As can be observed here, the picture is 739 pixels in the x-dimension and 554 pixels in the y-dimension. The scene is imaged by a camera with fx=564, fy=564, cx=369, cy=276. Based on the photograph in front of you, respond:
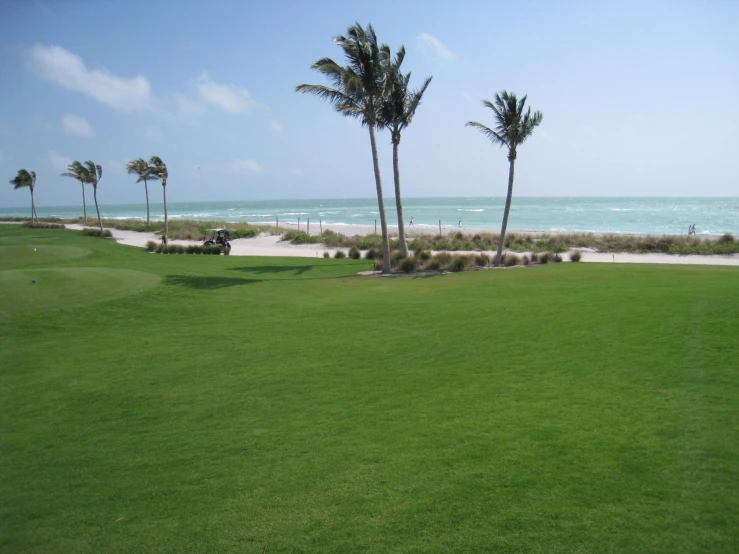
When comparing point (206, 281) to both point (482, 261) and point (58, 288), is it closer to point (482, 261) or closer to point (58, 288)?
point (58, 288)

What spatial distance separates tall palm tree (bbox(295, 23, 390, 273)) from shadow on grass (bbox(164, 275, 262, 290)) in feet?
20.0

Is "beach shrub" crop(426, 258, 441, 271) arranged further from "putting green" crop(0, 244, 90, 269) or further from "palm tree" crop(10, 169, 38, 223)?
"palm tree" crop(10, 169, 38, 223)

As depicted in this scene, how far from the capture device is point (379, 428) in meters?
6.62

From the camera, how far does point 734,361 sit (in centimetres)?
823

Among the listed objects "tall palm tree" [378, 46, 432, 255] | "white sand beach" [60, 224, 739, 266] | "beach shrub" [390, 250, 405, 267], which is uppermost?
"tall palm tree" [378, 46, 432, 255]

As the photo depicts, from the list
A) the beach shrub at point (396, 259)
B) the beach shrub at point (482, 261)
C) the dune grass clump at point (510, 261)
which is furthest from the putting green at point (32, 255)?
the dune grass clump at point (510, 261)

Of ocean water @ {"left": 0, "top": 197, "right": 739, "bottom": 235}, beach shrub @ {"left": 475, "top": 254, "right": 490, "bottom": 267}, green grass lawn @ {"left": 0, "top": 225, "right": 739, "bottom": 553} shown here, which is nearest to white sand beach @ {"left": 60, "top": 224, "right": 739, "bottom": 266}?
beach shrub @ {"left": 475, "top": 254, "right": 490, "bottom": 267}

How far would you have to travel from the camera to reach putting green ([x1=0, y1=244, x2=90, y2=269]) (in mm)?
23253

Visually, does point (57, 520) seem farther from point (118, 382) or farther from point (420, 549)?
point (118, 382)

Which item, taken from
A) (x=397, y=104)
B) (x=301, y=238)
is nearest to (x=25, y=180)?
(x=301, y=238)

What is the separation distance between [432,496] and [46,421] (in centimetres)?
535

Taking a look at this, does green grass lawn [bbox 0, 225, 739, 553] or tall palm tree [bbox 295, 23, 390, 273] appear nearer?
green grass lawn [bbox 0, 225, 739, 553]

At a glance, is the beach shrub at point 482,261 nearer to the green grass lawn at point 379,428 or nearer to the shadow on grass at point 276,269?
the shadow on grass at point 276,269

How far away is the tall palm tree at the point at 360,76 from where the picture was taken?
22750 mm
